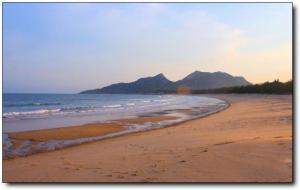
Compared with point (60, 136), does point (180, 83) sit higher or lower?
higher

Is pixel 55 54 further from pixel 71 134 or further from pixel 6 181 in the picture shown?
pixel 71 134

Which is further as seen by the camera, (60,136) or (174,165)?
(60,136)

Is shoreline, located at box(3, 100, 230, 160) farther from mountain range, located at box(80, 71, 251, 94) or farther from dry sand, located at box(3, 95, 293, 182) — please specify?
mountain range, located at box(80, 71, 251, 94)

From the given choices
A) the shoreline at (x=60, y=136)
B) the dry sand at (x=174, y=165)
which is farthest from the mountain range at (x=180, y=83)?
the shoreline at (x=60, y=136)

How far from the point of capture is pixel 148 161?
3967 mm

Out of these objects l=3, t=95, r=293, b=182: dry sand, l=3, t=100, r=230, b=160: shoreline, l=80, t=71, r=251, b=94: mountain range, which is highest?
l=80, t=71, r=251, b=94: mountain range

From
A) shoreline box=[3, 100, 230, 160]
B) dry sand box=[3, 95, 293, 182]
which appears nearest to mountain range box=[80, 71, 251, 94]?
dry sand box=[3, 95, 293, 182]

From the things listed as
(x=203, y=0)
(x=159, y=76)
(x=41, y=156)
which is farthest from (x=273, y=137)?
(x=41, y=156)

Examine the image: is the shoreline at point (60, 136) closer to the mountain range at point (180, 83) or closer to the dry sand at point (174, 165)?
the dry sand at point (174, 165)

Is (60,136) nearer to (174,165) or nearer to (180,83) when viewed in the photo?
(180,83)

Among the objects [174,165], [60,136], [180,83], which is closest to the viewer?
[174,165]

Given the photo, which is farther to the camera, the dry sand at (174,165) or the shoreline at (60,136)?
the shoreline at (60,136)

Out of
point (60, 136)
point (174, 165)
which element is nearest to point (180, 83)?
point (174, 165)

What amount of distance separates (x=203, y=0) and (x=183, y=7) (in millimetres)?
207
